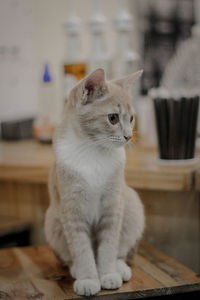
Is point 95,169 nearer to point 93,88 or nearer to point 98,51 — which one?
point 93,88

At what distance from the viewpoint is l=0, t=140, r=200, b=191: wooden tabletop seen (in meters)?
1.43

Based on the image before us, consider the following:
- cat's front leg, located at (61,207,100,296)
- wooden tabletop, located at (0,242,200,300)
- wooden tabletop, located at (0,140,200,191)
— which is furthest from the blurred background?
cat's front leg, located at (61,207,100,296)

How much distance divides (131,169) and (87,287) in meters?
0.51

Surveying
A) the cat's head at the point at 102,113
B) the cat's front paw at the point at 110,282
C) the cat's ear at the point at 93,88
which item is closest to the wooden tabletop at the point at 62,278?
the cat's front paw at the point at 110,282

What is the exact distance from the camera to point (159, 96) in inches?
62.2

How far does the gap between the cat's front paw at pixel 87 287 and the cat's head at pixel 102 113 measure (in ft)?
1.07

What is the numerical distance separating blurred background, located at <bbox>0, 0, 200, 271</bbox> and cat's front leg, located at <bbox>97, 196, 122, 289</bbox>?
13.7 inches

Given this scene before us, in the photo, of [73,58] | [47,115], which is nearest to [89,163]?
[73,58]

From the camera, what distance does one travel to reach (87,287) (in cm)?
107

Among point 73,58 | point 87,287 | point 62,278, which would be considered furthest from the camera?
point 73,58

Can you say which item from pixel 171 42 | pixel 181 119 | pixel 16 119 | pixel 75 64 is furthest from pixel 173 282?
pixel 171 42

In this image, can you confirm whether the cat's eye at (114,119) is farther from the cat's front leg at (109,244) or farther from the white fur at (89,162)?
the cat's front leg at (109,244)

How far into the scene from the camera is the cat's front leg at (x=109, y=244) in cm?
112

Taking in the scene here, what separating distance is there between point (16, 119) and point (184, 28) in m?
1.19
